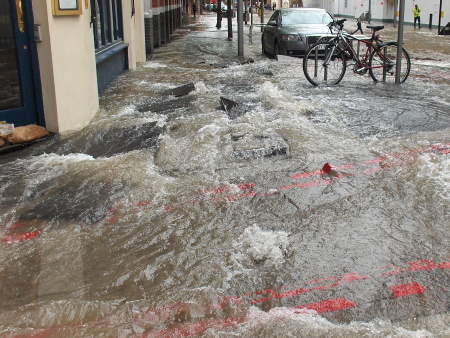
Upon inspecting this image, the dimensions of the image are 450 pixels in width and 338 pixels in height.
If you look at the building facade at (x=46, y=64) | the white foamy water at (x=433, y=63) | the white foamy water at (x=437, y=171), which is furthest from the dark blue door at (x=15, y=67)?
the white foamy water at (x=433, y=63)

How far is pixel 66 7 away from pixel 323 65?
499 cm

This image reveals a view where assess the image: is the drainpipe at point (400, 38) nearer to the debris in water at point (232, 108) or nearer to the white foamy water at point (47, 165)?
the debris in water at point (232, 108)

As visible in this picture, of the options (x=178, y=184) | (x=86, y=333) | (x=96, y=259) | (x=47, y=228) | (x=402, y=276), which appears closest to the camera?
(x=86, y=333)

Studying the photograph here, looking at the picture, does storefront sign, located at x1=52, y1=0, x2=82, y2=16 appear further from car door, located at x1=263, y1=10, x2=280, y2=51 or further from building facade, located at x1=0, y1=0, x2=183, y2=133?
car door, located at x1=263, y1=10, x2=280, y2=51

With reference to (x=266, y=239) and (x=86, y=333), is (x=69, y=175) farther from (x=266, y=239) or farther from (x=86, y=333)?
(x=86, y=333)

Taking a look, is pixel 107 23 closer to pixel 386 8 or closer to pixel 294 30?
pixel 294 30

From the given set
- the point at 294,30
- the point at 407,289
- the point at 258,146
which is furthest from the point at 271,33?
the point at 407,289

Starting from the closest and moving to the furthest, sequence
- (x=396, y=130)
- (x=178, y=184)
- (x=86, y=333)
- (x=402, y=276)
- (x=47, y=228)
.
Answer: (x=86, y=333) → (x=402, y=276) → (x=47, y=228) → (x=178, y=184) → (x=396, y=130)

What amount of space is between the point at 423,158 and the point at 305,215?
198 centimetres

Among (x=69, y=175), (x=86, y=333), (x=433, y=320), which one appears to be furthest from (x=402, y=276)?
(x=69, y=175)

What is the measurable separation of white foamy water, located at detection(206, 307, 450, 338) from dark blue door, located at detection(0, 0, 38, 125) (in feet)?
16.9

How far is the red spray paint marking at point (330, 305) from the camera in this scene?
3298mm

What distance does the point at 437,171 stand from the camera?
18.0ft

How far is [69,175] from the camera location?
581 cm
